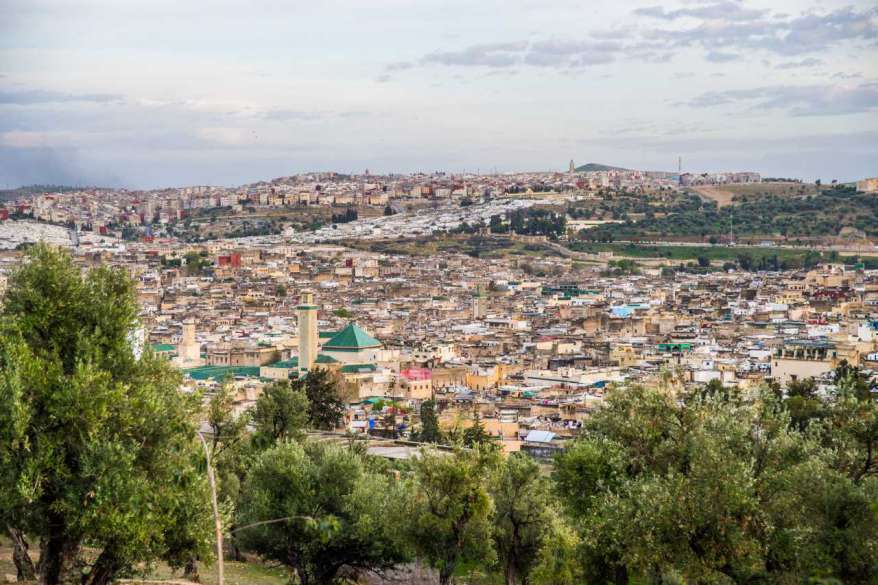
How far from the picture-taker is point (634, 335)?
197 ft

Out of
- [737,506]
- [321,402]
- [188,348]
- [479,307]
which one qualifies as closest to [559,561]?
[737,506]

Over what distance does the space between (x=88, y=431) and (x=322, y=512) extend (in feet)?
20.6

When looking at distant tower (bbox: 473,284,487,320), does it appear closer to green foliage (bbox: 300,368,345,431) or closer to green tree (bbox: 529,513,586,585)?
green foliage (bbox: 300,368,345,431)

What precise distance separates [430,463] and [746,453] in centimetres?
387

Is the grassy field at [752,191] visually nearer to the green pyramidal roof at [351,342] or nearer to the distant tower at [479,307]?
the distant tower at [479,307]

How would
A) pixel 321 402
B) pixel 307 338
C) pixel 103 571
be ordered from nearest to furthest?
pixel 103 571
pixel 321 402
pixel 307 338

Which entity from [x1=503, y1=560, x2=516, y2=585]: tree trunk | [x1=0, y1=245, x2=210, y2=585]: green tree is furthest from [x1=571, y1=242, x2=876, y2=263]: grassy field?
[x1=0, y1=245, x2=210, y2=585]: green tree

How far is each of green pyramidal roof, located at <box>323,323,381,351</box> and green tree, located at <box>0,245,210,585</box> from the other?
35.2 metres

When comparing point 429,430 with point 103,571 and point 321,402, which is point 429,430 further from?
point 103,571

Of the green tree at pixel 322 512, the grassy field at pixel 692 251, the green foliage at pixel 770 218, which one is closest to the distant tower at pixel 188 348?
the green tree at pixel 322 512

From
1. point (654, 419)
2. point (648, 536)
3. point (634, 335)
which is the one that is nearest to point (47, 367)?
point (648, 536)

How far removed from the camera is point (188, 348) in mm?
52469

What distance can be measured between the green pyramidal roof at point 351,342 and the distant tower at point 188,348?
19.5 ft

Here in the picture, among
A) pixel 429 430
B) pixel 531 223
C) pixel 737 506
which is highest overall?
pixel 737 506
